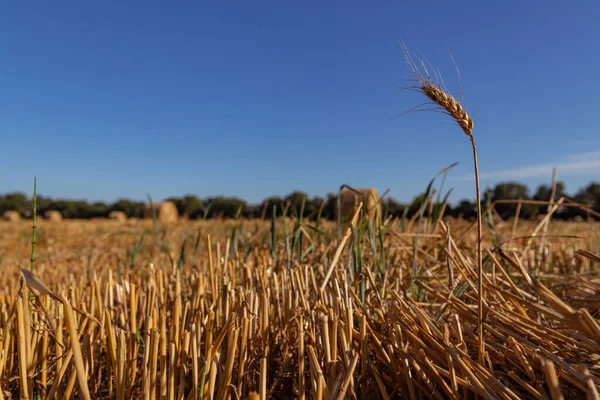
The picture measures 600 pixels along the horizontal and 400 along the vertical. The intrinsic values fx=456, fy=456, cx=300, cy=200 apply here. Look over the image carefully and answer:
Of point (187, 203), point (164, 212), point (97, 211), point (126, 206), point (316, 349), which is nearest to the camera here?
point (316, 349)

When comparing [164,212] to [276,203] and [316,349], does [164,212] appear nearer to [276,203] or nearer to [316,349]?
[276,203]

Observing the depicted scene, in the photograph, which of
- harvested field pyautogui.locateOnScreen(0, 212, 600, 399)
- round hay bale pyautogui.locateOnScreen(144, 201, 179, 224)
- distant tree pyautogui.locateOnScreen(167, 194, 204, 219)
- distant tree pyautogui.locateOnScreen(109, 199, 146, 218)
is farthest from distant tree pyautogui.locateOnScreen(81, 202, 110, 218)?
harvested field pyautogui.locateOnScreen(0, 212, 600, 399)

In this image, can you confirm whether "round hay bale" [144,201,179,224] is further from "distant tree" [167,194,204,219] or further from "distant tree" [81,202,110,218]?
"distant tree" [81,202,110,218]

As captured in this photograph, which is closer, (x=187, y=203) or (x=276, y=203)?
(x=276, y=203)

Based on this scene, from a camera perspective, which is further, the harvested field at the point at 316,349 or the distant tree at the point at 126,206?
the distant tree at the point at 126,206

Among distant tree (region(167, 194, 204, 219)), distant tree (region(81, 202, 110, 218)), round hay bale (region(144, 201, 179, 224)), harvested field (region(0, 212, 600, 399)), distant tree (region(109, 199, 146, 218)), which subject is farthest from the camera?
distant tree (region(81, 202, 110, 218))

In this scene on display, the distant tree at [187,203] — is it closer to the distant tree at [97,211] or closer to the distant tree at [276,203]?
the distant tree at [97,211]

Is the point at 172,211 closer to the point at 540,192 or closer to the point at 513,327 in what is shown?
the point at 540,192

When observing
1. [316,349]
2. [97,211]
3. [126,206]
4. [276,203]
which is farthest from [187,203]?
[316,349]

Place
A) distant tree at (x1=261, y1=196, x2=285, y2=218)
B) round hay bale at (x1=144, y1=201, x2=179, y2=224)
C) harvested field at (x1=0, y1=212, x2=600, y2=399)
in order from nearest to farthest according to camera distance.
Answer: harvested field at (x1=0, y1=212, x2=600, y2=399), distant tree at (x1=261, y1=196, x2=285, y2=218), round hay bale at (x1=144, y1=201, x2=179, y2=224)

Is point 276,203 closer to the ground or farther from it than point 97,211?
farther from it

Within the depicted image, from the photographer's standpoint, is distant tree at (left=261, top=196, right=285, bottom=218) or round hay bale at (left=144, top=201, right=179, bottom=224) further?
round hay bale at (left=144, top=201, right=179, bottom=224)

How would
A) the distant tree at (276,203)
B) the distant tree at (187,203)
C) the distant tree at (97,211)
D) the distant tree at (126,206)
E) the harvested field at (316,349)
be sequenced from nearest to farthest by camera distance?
the harvested field at (316,349), the distant tree at (276,203), the distant tree at (187,203), the distant tree at (126,206), the distant tree at (97,211)

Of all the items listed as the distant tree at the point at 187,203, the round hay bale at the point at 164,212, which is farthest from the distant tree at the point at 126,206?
the round hay bale at the point at 164,212
